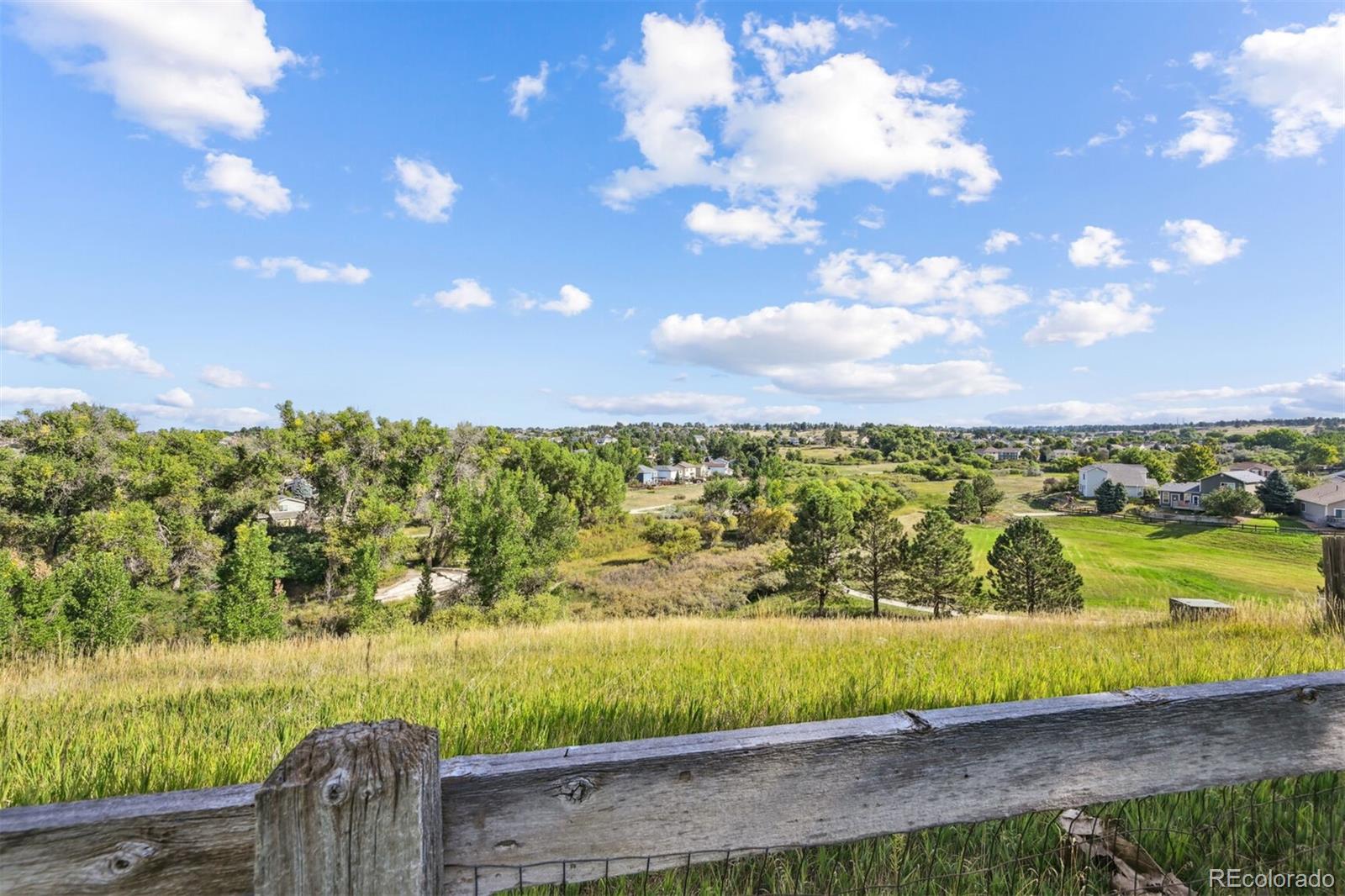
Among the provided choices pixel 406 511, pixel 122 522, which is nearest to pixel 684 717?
pixel 406 511

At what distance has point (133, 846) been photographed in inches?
39.0

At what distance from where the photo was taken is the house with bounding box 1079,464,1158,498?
68875 millimetres

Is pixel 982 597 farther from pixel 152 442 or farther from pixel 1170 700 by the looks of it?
pixel 152 442

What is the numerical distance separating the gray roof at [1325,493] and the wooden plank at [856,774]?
66.9 m

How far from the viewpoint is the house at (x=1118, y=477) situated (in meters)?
68.9

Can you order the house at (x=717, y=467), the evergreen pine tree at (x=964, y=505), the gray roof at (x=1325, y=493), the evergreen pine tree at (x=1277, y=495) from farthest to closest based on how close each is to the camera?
the house at (x=717, y=467)
the evergreen pine tree at (x=964, y=505)
the evergreen pine tree at (x=1277, y=495)
the gray roof at (x=1325, y=493)

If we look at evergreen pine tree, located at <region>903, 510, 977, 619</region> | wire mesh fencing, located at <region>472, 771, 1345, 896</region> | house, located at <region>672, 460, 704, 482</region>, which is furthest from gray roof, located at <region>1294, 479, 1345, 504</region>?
house, located at <region>672, 460, 704, 482</region>

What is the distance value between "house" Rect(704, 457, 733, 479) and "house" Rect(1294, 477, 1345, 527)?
76935mm

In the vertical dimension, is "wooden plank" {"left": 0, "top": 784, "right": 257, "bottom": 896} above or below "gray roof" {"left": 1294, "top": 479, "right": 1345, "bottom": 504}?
above

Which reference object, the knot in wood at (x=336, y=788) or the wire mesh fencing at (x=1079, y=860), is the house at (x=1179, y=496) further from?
the knot in wood at (x=336, y=788)

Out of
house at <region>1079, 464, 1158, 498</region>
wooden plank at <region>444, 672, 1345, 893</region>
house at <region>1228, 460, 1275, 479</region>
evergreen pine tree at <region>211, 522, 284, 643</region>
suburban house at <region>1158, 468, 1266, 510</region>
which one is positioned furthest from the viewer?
house at <region>1079, 464, 1158, 498</region>

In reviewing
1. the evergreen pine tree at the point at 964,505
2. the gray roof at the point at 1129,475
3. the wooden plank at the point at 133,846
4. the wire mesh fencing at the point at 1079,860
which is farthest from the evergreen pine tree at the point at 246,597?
the gray roof at the point at 1129,475

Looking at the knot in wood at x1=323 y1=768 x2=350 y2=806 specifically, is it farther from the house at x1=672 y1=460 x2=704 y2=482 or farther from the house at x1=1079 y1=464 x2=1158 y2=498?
A: the house at x1=672 y1=460 x2=704 y2=482

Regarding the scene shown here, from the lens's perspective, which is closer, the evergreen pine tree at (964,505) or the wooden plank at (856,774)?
the wooden plank at (856,774)
